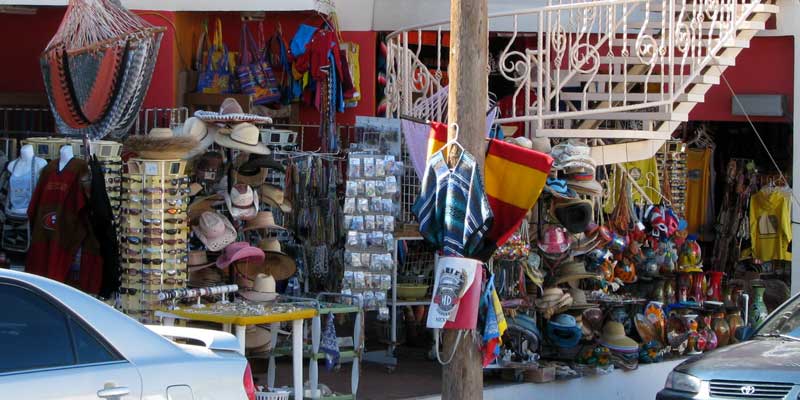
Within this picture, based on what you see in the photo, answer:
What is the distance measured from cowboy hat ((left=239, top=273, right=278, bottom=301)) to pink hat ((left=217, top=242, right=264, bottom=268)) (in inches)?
6.9

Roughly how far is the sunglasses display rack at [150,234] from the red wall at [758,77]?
8.26 m

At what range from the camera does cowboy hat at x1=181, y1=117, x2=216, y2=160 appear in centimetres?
976

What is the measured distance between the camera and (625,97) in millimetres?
12023

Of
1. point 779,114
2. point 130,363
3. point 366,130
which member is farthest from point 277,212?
point 779,114

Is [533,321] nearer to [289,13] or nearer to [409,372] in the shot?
[409,372]

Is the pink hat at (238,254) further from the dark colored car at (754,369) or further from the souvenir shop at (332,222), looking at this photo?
the dark colored car at (754,369)

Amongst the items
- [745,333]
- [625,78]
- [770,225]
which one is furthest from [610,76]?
[770,225]

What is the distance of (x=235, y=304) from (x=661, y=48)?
4.91 meters

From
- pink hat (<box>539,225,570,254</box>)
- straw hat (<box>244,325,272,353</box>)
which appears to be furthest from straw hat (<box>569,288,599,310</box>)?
straw hat (<box>244,325,272,353</box>)

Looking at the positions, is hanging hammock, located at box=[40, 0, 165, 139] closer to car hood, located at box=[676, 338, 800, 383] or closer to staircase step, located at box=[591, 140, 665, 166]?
staircase step, located at box=[591, 140, 665, 166]

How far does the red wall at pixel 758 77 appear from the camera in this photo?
1507cm

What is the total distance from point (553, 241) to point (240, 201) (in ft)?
9.84

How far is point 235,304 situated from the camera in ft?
30.2

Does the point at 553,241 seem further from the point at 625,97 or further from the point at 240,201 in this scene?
the point at 240,201
